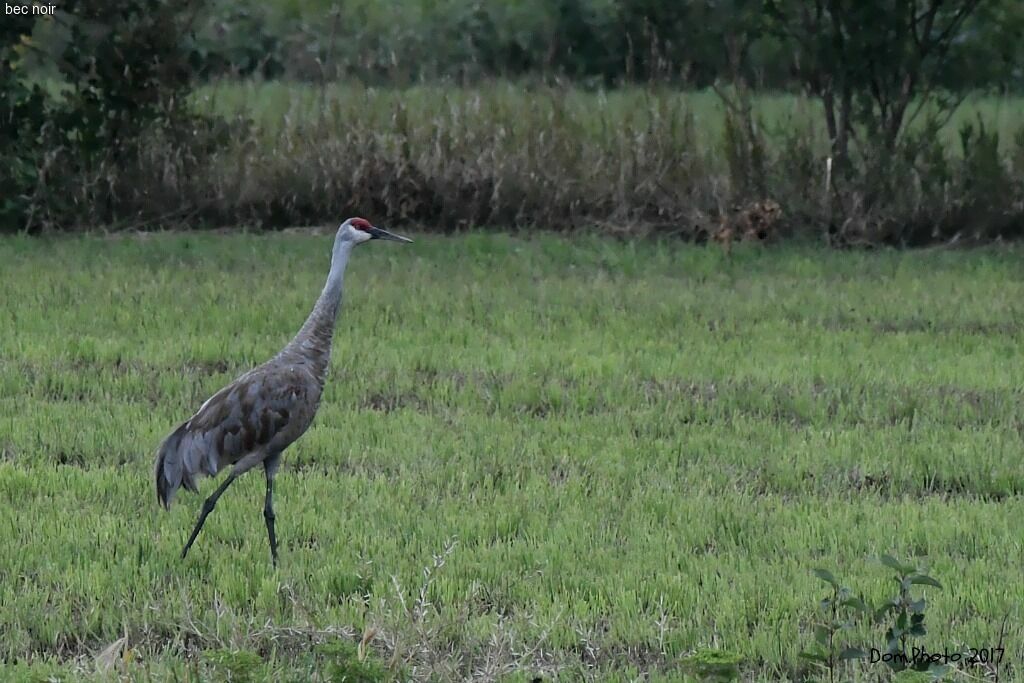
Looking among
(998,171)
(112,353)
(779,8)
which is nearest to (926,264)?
(998,171)

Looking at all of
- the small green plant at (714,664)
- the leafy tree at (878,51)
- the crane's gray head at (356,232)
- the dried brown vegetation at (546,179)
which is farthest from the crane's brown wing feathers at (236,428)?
the leafy tree at (878,51)

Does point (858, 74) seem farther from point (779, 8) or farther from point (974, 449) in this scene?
point (974, 449)

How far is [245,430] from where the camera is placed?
20.2 feet

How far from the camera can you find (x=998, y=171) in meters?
14.0

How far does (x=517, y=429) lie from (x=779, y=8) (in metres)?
8.08

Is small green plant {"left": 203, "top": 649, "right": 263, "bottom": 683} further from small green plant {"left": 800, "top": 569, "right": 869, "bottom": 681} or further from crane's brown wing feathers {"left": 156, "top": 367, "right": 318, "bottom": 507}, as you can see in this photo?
crane's brown wing feathers {"left": 156, "top": 367, "right": 318, "bottom": 507}

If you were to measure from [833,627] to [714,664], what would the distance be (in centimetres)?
57

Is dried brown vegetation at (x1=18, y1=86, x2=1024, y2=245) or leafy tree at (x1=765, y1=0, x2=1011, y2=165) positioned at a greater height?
leafy tree at (x1=765, y1=0, x2=1011, y2=165)

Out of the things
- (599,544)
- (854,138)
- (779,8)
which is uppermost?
(779,8)

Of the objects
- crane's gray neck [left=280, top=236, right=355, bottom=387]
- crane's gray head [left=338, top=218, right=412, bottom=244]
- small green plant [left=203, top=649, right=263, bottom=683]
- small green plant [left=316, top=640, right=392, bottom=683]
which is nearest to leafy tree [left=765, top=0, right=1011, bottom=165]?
crane's gray head [left=338, top=218, right=412, bottom=244]

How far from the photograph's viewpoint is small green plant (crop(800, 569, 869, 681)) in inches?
179

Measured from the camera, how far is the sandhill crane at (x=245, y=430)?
6.06 meters

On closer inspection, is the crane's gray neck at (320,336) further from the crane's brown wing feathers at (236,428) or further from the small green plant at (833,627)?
the small green plant at (833,627)

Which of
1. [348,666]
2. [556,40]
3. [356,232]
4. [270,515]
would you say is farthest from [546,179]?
[348,666]
